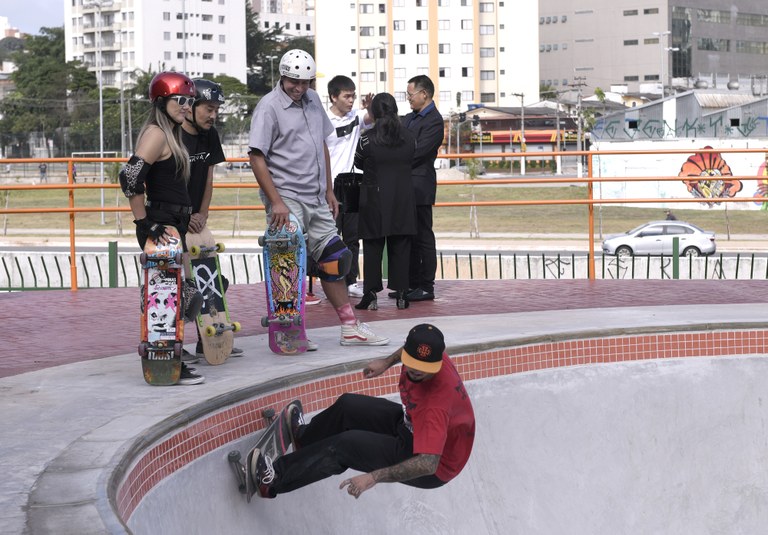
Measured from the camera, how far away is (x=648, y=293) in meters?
10.8

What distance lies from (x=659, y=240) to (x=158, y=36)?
341 feet

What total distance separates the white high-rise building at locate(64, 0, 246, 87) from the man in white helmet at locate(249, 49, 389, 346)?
11649cm

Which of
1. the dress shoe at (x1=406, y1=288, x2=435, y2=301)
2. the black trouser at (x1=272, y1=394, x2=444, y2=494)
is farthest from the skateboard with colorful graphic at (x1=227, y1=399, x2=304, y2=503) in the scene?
the dress shoe at (x1=406, y1=288, x2=435, y2=301)

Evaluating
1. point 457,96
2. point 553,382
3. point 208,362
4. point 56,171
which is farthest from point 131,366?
point 457,96

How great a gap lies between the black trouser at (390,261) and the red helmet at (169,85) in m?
3.46

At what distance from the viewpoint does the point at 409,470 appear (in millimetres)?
5027

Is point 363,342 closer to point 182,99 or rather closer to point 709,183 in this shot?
point 182,99

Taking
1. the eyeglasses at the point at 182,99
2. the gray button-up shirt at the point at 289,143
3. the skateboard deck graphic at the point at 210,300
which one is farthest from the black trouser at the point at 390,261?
the eyeglasses at the point at 182,99

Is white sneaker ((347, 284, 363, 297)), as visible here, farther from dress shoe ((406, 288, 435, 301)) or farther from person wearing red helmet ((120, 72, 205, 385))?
person wearing red helmet ((120, 72, 205, 385))

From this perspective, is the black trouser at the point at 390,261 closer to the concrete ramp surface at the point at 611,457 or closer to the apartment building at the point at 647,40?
the concrete ramp surface at the point at 611,457

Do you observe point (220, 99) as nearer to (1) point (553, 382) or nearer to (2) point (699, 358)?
(1) point (553, 382)

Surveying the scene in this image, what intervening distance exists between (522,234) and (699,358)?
29629 mm

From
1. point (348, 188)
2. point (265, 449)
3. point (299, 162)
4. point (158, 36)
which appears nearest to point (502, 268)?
point (348, 188)

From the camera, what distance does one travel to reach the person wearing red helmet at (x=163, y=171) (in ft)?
19.4
